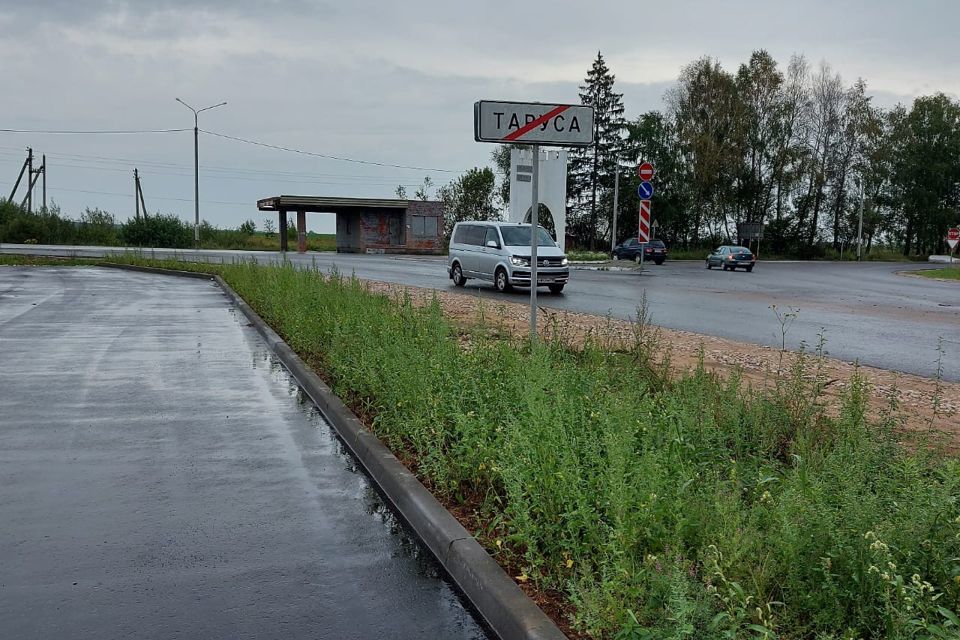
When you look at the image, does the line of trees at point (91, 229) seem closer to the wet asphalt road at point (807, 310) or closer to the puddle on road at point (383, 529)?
the wet asphalt road at point (807, 310)

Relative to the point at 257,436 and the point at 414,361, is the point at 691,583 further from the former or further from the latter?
the point at 257,436

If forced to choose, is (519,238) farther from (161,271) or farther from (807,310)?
(161,271)

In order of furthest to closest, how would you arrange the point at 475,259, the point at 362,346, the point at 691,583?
1. the point at 475,259
2. the point at 362,346
3. the point at 691,583

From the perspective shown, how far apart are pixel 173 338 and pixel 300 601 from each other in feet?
34.2

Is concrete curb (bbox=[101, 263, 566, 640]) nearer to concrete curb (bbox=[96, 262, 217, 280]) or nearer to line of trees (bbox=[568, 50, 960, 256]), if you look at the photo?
concrete curb (bbox=[96, 262, 217, 280])

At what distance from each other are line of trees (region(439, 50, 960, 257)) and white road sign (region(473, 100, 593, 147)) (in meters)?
62.2

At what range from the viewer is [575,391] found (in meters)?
6.21

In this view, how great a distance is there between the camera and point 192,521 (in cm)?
511

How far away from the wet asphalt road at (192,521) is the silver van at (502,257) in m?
13.4

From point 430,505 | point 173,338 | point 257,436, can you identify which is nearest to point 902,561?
point 430,505

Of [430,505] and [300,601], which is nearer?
[300,601]

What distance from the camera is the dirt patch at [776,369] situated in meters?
7.04

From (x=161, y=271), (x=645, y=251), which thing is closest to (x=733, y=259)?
(x=645, y=251)

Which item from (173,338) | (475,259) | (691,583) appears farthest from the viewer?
(475,259)
